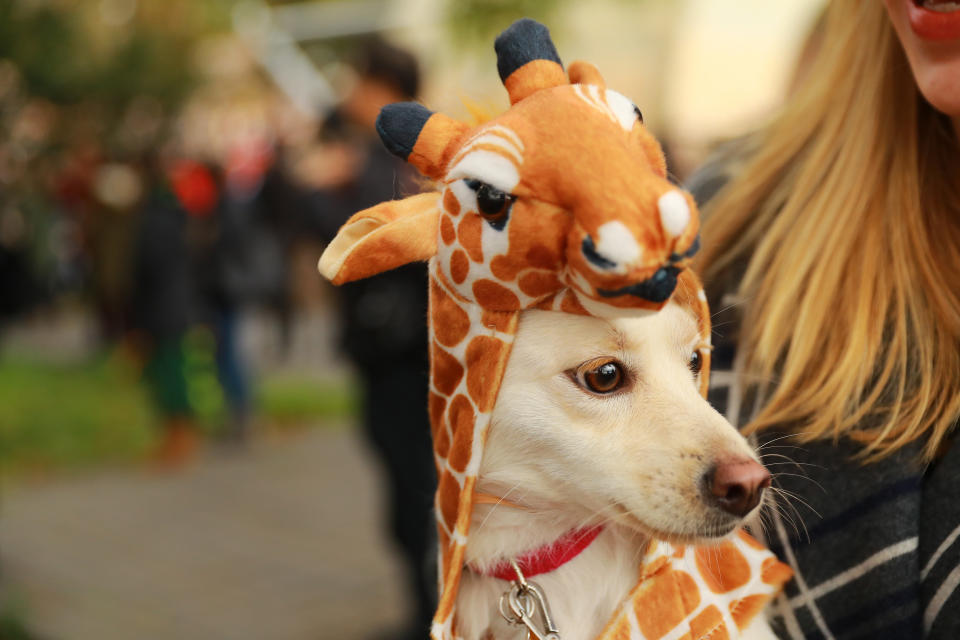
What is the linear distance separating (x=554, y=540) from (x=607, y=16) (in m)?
11.7

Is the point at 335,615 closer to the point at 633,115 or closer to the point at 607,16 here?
the point at 633,115

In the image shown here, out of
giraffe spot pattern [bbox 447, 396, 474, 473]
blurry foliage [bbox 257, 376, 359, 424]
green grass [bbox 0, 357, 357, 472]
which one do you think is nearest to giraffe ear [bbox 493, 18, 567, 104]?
giraffe spot pattern [bbox 447, 396, 474, 473]

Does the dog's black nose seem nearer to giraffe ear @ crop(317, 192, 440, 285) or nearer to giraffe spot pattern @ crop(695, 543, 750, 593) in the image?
giraffe spot pattern @ crop(695, 543, 750, 593)

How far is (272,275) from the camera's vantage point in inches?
345

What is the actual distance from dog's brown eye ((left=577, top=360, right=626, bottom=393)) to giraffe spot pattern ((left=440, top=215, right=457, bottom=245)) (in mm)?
289

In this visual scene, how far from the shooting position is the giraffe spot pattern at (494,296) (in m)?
1.34

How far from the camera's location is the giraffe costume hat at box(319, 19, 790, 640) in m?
1.18

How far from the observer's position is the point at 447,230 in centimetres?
135

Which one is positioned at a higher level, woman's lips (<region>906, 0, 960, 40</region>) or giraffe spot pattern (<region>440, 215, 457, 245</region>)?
woman's lips (<region>906, 0, 960, 40</region>)

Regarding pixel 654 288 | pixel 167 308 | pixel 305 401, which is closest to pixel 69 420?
pixel 167 308

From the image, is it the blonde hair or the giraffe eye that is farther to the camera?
the blonde hair

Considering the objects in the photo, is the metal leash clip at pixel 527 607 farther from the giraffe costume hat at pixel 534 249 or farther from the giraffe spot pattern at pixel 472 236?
the giraffe spot pattern at pixel 472 236

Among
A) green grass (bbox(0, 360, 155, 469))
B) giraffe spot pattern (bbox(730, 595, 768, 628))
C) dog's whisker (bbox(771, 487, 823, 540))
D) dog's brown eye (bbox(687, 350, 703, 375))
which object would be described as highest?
dog's brown eye (bbox(687, 350, 703, 375))

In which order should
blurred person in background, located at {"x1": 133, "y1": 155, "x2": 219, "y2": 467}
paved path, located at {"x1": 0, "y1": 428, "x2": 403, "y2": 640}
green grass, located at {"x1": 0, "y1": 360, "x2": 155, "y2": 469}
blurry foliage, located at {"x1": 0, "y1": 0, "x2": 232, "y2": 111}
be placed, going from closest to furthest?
paved path, located at {"x1": 0, "y1": 428, "x2": 403, "y2": 640}, blurry foliage, located at {"x1": 0, "y1": 0, "x2": 232, "y2": 111}, blurred person in background, located at {"x1": 133, "y1": 155, "x2": 219, "y2": 467}, green grass, located at {"x1": 0, "y1": 360, "x2": 155, "y2": 469}
